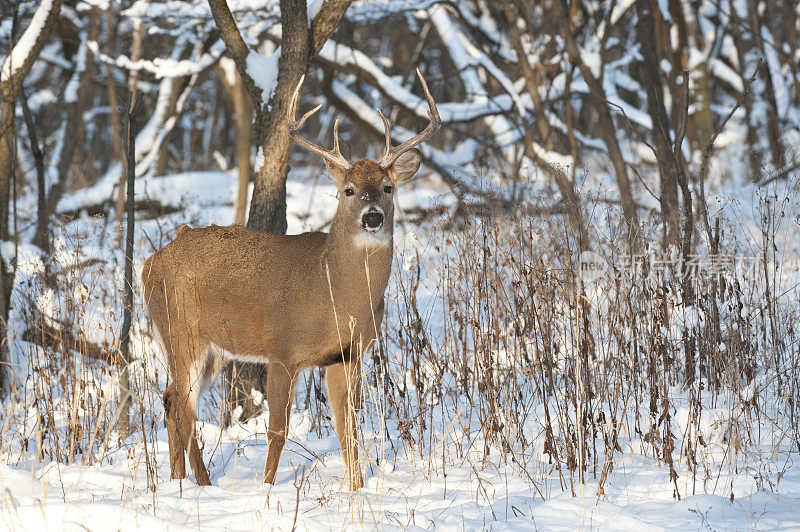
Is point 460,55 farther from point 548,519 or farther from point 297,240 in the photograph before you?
point 548,519

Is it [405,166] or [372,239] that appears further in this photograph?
[405,166]

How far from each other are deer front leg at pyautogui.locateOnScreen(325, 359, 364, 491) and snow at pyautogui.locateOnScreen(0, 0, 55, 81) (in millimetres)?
4113

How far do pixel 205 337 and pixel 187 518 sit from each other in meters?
1.88

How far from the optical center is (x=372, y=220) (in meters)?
4.88

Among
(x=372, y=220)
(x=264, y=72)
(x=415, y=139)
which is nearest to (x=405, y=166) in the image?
(x=415, y=139)

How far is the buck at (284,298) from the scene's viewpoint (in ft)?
16.5

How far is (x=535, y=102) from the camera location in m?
11.2

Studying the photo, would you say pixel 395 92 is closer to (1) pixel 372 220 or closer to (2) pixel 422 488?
(1) pixel 372 220

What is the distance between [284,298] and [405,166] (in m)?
1.15

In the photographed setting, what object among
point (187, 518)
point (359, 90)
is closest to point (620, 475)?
point (187, 518)

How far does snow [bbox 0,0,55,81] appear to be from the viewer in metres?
7.42

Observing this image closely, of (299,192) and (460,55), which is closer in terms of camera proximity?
(460,55)

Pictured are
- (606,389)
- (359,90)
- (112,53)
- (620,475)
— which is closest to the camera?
(620,475)

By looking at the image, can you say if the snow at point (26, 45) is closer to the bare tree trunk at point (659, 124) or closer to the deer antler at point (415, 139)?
the deer antler at point (415, 139)
